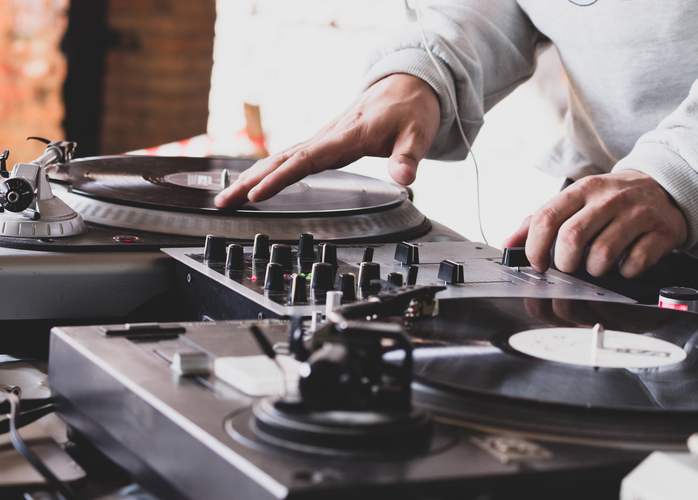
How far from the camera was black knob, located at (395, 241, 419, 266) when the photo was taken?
1.07m

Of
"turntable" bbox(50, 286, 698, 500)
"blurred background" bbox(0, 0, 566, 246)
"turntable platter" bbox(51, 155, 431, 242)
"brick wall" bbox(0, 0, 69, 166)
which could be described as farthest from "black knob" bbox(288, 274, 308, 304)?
"brick wall" bbox(0, 0, 69, 166)

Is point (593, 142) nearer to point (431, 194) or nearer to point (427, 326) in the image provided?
point (427, 326)

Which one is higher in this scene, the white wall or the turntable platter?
the white wall

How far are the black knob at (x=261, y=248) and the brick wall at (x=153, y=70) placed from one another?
3584mm

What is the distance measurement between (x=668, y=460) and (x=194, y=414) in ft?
0.91

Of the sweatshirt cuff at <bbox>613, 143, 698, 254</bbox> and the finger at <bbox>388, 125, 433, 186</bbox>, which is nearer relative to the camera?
the sweatshirt cuff at <bbox>613, 143, 698, 254</bbox>

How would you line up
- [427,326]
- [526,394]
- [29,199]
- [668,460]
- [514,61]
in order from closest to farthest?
[668,460] < [526,394] < [427,326] < [29,199] < [514,61]

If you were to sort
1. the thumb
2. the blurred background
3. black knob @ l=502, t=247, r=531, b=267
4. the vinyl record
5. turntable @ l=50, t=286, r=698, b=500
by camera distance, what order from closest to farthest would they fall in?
1. turntable @ l=50, t=286, r=698, b=500
2. the vinyl record
3. black knob @ l=502, t=247, r=531, b=267
4. the thumb
5. the blurred background

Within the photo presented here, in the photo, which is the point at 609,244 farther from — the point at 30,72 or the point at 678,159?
the point at 30,72

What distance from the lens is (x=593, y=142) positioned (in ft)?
5.88

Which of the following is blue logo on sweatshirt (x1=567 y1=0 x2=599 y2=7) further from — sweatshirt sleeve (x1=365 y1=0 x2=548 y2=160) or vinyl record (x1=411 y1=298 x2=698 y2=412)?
vinyl record (x1=411 y1=298 x2=698 y2=412)

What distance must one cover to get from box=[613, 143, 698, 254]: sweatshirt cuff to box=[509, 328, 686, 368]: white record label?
467 mm

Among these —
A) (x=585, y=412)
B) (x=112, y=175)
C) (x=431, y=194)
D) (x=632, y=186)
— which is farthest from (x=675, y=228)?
(x=431, y=194)

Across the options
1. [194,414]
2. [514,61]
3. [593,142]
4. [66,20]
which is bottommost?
[194,414]
